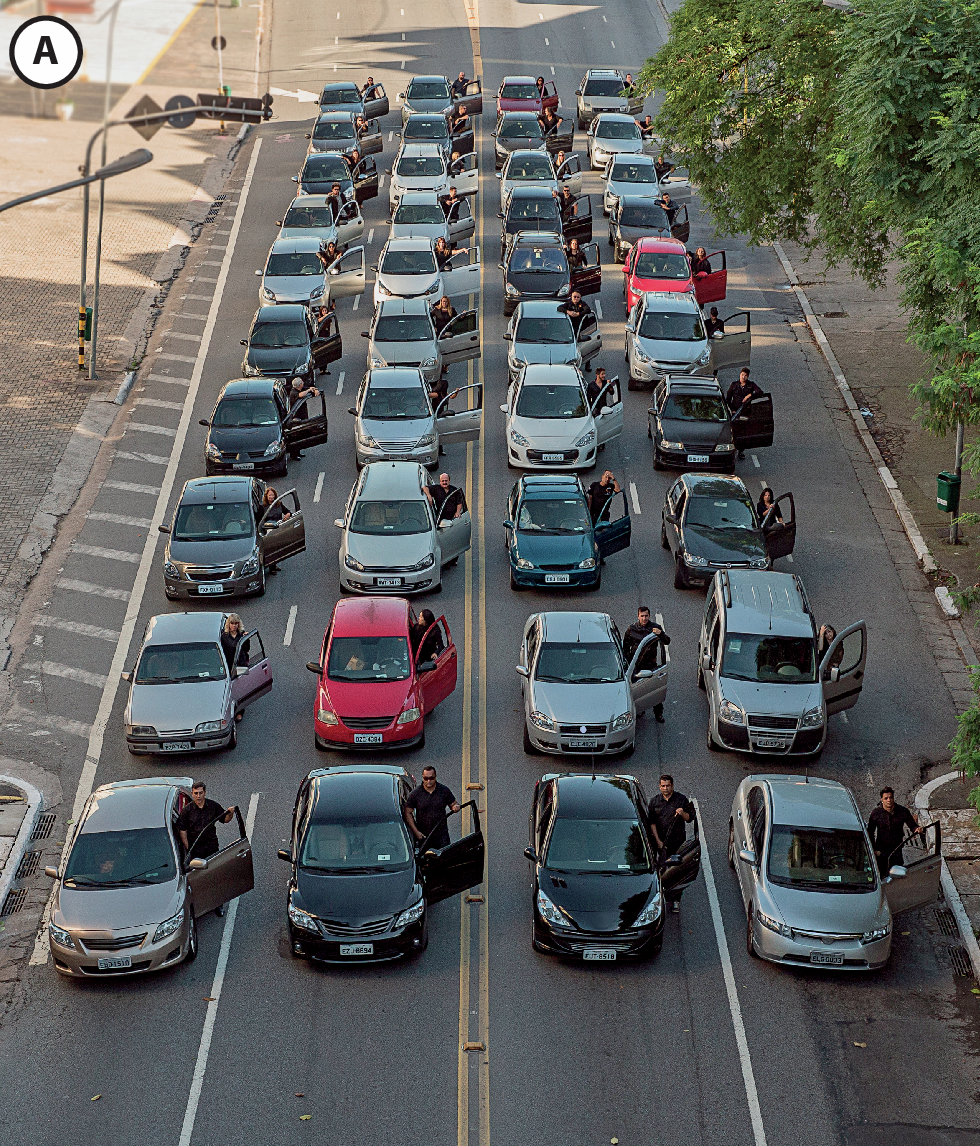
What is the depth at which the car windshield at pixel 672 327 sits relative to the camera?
34438mm

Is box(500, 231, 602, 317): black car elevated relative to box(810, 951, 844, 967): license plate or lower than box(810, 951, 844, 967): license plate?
elevated

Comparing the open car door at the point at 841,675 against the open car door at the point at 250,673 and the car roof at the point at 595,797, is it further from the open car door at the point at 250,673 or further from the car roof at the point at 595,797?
the open car door at the point at 250,673

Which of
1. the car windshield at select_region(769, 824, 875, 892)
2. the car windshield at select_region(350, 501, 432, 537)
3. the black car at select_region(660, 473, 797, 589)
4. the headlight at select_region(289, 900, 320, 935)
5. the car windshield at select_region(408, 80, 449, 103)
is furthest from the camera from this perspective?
the car windshield at select_region(408, 80, 449, 103)

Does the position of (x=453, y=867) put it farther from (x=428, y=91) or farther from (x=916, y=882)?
(x=428, y=91)

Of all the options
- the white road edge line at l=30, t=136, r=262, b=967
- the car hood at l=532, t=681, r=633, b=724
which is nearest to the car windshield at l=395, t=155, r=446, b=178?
the white road edge line at l=30, t=136, r=262, b=967

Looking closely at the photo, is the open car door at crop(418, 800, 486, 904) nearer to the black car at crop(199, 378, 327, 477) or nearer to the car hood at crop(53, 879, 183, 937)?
the car hood at crop(53, 879, 183, 937)

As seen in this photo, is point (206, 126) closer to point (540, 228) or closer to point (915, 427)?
point (540, 228)

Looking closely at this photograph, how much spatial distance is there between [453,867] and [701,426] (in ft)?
49.1

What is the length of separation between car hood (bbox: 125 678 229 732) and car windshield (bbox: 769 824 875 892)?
313 inches

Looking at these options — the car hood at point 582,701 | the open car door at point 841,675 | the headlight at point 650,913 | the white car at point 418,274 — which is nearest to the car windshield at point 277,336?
the white car at point 418,274

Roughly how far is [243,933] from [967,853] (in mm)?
9258

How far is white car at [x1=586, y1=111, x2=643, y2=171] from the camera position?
1982 inches

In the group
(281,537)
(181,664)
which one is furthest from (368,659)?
(281,537)

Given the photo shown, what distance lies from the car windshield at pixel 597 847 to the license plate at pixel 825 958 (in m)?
2.04
